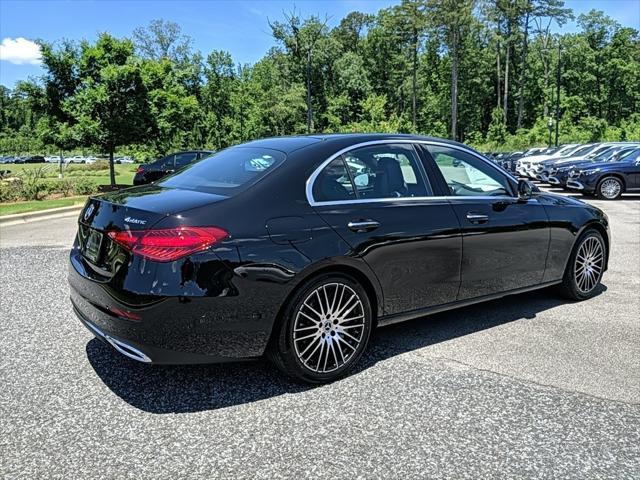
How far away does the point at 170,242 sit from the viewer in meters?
2.98

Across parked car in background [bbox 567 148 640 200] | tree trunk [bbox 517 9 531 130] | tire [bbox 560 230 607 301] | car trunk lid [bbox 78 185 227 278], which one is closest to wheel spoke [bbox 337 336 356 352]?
car trunk lid [bbox 78 185 227 278]

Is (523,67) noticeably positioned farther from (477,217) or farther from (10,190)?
(477,217)

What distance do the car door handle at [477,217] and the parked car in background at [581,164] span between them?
14027 mm

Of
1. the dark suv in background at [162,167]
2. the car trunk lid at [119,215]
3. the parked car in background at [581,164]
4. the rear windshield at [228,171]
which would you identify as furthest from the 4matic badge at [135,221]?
the parked car in background at [581,164]

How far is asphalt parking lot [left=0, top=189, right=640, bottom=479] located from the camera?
2635mm

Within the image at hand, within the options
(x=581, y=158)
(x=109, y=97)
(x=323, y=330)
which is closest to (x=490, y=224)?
(x=323, y=330)

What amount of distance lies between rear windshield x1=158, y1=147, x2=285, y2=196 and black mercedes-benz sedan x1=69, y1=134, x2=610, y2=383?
16 millimetres

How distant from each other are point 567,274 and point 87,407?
14.6 feet

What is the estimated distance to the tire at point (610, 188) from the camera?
15828 millimetres

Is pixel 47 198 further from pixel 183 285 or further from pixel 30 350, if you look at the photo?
pixel 183 285

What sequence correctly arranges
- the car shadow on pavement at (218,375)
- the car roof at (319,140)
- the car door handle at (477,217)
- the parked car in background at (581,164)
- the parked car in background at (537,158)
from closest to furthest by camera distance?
1. the car shadow on pavement at (218,375)
2. the car roof at (319,140)
3. the car door handle at (477,217)
4. the parked car in background at (581,164)
5. the parked car in background at (537,158)

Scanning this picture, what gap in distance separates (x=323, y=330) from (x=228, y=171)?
4.33ft

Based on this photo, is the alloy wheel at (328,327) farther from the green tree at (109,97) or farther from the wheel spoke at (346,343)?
the green tree at (109,97)

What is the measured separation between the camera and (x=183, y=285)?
9.73ft
